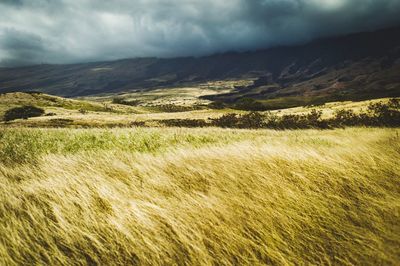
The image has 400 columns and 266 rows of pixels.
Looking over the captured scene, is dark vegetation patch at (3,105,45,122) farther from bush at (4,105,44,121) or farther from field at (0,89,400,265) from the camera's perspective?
field at (0,89,400,265)

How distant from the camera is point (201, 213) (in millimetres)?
3629

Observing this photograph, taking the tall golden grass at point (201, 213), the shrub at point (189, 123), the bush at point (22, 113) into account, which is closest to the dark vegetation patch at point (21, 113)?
the bush at point (22, 113)

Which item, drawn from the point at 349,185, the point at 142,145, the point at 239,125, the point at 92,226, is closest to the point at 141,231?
the point at 92,226

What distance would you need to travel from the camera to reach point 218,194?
4.20m

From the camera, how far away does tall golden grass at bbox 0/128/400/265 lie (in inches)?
121

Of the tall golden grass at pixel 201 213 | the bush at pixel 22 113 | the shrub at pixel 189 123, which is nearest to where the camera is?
the tall golden grass at pixel 201 213

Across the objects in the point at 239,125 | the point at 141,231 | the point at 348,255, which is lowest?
the point at 239,125

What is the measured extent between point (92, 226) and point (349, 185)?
370cm

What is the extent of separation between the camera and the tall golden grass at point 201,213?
307 centimetres

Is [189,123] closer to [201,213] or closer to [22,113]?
[201,213]

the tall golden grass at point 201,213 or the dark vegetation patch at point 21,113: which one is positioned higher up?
the tall golden grass at point 201,213

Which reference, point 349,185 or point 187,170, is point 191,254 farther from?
point 349,185

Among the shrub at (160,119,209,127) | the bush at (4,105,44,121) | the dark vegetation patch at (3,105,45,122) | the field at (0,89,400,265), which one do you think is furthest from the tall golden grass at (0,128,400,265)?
the bush at (4,105,44,121)

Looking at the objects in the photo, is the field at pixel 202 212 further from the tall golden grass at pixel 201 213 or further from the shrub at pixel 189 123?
the shrub at pixel 189 123
